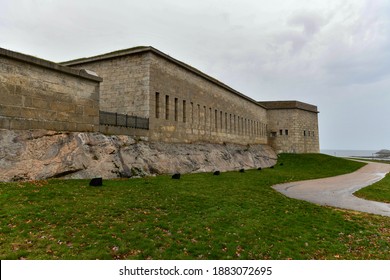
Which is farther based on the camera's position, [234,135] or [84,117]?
[234,135]

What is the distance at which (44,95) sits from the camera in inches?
663

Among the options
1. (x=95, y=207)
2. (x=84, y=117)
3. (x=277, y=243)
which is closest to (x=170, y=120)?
(x=84, y=117)

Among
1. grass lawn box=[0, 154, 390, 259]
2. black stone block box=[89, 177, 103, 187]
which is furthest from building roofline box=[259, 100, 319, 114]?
black stone block box=[89, 177, 103, 187]

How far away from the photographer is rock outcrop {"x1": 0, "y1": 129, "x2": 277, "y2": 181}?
14645mm

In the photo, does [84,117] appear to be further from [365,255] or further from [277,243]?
[365,255]

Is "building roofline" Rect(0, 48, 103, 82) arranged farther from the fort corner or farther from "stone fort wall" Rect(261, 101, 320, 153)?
"stone fort wall" Rect(261, 101, 320, 153)

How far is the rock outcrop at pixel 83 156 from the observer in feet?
48.0

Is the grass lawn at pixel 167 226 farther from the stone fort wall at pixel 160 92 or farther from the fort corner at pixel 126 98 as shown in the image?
the stone fort wall at pixel 160 92

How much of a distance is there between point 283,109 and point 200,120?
3630cm

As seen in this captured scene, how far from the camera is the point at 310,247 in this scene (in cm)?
957

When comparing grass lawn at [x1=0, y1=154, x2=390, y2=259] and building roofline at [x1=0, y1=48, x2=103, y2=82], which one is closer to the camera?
grass lawn at [x1=0, y1=154, x2=390, y2=259]

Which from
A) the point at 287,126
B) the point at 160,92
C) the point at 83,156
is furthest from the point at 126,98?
the point at 287,126

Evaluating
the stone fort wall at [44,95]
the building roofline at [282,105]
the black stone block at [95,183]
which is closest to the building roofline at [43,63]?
the stone fort wall at [44,95]

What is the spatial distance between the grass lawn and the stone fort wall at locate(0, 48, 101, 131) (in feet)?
13.5
